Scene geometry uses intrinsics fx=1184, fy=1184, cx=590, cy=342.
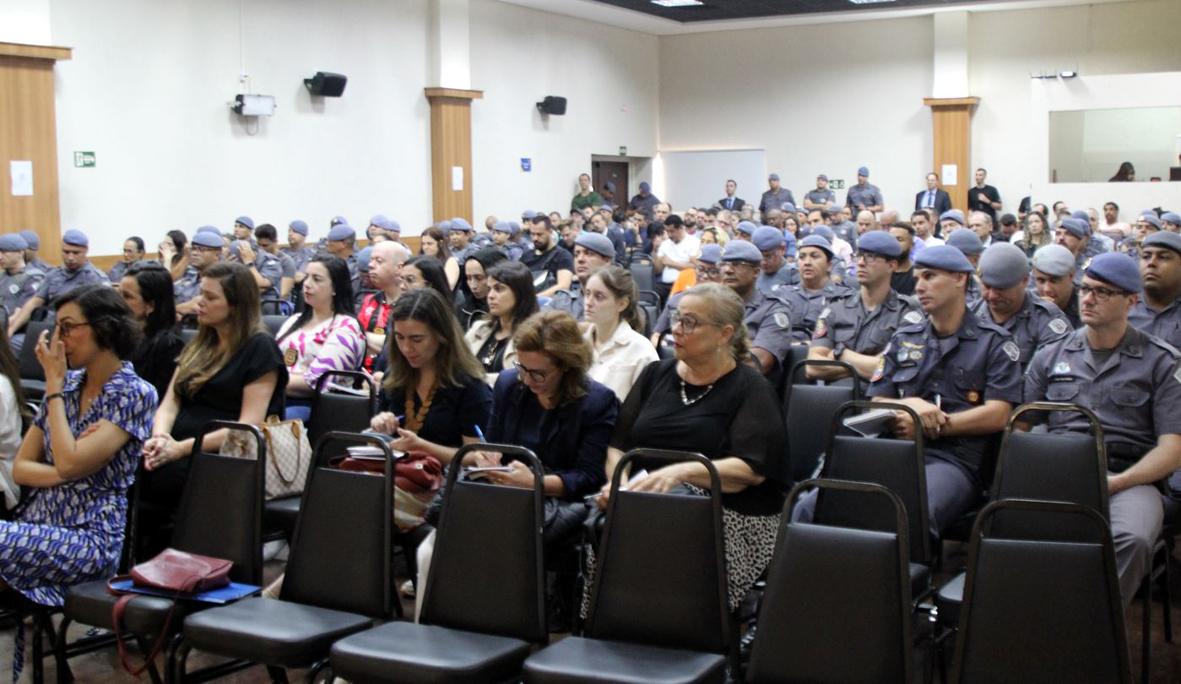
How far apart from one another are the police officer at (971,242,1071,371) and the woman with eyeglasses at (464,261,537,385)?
1797 mm

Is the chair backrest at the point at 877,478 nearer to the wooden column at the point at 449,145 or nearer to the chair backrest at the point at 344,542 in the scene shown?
the chair backrest at the point at 344,542

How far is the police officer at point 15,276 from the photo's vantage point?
9000mm

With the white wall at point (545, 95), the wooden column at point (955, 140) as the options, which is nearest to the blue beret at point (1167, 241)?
the white wall at point (545, 95)

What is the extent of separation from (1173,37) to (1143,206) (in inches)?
121

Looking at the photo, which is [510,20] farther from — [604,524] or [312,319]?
[604,524]

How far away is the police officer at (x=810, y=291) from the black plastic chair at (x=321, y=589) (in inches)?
109

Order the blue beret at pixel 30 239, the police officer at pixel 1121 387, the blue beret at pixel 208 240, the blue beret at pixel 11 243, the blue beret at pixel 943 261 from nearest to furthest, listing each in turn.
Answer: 1. the police officer at pixel 1121 387
2. the blue beret at pixel 943 261
3. the blue beret at pixel 208 240
4. the blue beret at pixel 11 243
5. the blue beret at pixel 30 239

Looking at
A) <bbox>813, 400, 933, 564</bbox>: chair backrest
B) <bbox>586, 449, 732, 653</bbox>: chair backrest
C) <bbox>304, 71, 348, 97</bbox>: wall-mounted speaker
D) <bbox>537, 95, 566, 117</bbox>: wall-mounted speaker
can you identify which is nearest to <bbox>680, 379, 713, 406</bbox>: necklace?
<bbox>813, 400, 933, 564</bbox>: chair backrest

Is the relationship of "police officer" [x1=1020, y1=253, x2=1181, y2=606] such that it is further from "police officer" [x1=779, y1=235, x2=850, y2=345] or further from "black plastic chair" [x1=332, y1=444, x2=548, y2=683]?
"black plastic chair" [x1=332, y1=444, x2=548, y2=683]

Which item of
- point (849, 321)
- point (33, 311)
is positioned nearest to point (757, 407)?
point (849, 321)

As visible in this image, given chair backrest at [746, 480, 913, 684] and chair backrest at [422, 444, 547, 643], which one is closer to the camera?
chair backrest at [746, 480, 913, 684]

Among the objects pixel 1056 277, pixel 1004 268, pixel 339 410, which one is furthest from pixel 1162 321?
pixel 339 410

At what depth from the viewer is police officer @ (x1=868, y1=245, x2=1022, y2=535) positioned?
3.86 meters

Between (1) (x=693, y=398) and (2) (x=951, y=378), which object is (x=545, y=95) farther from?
(1) (x=693, y=398)
